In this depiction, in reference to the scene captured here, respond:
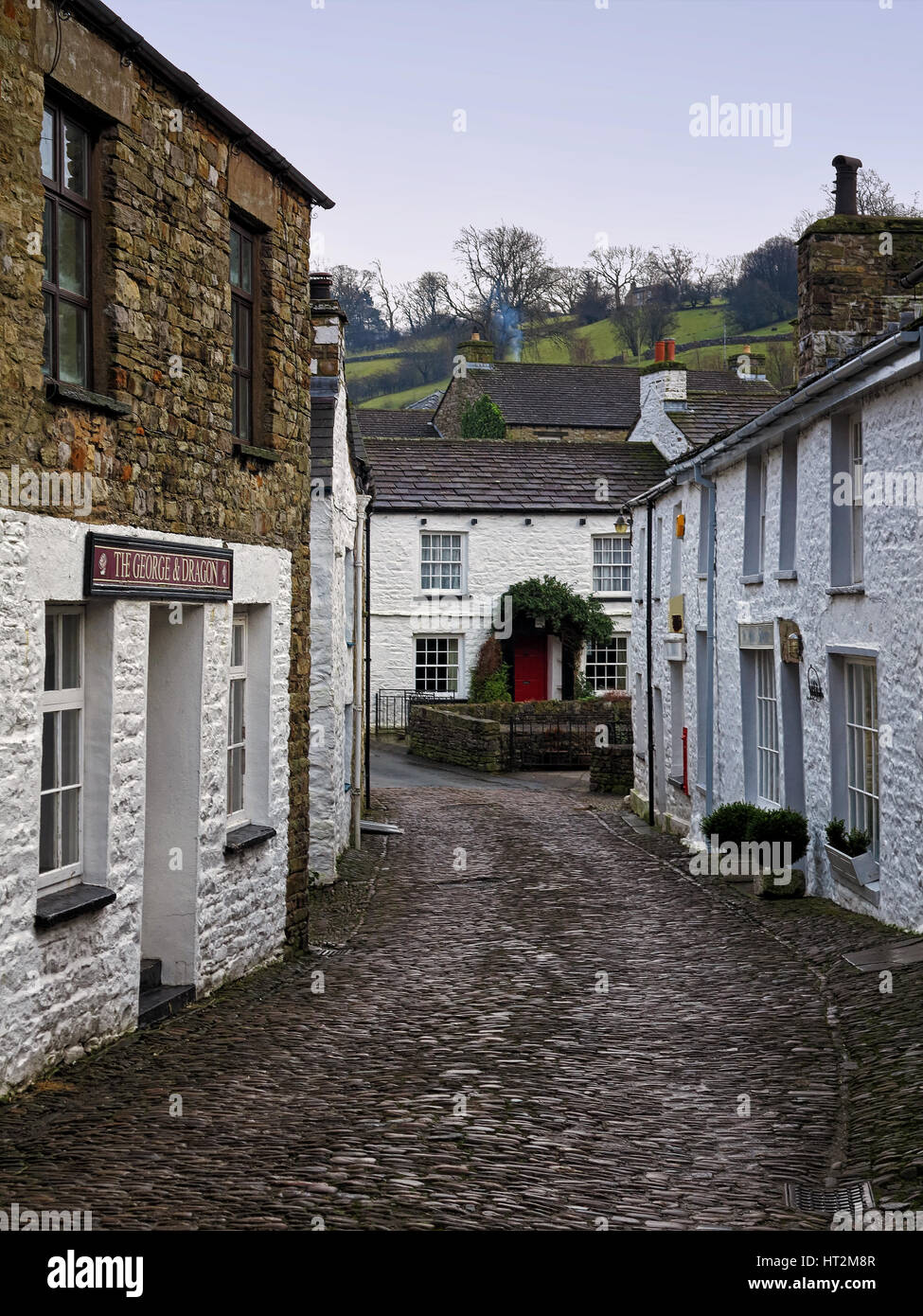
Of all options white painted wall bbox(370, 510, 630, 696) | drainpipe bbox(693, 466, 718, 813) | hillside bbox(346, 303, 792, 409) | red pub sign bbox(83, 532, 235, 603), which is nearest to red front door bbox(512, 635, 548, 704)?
white painted wall bbox(370, 510, 630, 696)

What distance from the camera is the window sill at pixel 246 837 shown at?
10.5m

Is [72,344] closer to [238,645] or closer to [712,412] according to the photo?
[238,645]

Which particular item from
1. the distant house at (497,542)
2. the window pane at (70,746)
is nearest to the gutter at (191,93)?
the window pane at (70,746)

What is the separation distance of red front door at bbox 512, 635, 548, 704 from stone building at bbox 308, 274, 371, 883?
60.3ft

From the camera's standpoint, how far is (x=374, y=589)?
119 ft

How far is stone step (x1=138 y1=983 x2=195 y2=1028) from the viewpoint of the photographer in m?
9.16

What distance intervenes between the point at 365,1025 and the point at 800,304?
1138 centimetres

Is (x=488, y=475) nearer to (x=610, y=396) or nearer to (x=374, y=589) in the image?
(x=374, y=589)

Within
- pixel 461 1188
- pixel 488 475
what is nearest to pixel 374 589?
pixel 488 475

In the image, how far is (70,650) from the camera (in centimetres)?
848

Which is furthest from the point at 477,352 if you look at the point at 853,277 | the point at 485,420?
the point at 853,277

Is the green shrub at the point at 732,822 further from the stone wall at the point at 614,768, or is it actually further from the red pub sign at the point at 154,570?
the stone wall at the point at 614,768

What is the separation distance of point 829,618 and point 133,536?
7486 millimetres

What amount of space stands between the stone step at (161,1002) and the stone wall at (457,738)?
2096cm
